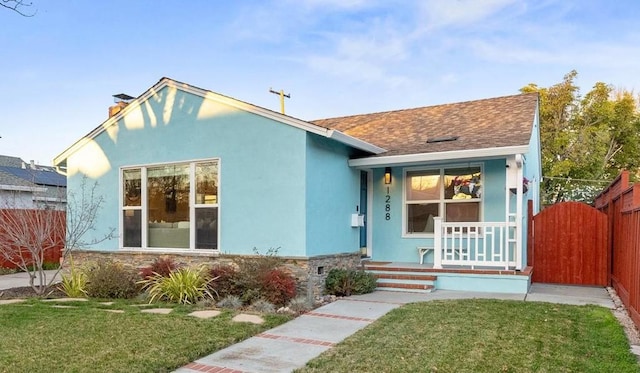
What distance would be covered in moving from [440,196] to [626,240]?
12.0 feet

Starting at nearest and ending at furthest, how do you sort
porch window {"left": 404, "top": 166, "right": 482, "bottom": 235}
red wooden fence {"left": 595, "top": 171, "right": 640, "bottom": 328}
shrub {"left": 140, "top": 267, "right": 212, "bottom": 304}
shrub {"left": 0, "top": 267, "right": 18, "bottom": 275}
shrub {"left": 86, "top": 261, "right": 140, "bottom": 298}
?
red wooden fence {"left": 595, "top": 171, "right": 640, "bottom": 328} < shrub {"left": 140, "top": 267, "right": 212, "bottom": 304} < shrub {"left": 86, "top": 261, "right": 140, "bottom": 298} < porch window {"left": 404, "top": 166, "right": 482, "bottom": 235} < shrub {"left": 0, "top": 267, "right": 18, "bottom": 275}

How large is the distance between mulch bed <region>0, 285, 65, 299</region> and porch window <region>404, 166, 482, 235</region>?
7.59m

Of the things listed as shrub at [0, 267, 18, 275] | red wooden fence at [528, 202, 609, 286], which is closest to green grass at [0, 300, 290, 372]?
red wooden fence at [528, 202, 609, 286]

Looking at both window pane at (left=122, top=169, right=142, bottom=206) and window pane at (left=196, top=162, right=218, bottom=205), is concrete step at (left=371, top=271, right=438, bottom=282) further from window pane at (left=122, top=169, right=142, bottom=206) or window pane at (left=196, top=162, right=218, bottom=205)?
window pane at (left=122, top=169, right=142, bottom=206)

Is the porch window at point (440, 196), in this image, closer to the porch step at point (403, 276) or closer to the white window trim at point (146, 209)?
the porch step at point (403, 276)

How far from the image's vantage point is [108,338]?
5.38m

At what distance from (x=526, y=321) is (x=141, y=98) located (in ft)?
28.8

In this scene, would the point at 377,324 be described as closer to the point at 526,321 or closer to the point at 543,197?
the point at 526,321

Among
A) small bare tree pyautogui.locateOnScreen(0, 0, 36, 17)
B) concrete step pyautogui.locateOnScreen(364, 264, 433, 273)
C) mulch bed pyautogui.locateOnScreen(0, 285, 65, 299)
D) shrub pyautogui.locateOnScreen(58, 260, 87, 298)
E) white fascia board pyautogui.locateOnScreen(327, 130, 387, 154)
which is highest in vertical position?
small bare tree pyautogui.locateOnScreen(0, 0, 36, 17)

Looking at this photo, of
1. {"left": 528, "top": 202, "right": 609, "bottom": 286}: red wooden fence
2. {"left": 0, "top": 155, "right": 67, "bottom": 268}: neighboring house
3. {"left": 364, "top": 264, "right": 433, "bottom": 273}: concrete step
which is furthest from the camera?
{"left": 528, "top": 202, "right": 609, "bottom": 286}: red wooden fence

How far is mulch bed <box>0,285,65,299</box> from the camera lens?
28.9ft

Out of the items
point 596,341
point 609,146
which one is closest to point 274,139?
point 596,341

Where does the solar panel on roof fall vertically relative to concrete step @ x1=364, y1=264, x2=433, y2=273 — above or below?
above

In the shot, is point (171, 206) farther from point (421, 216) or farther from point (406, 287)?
point (421, 216)
